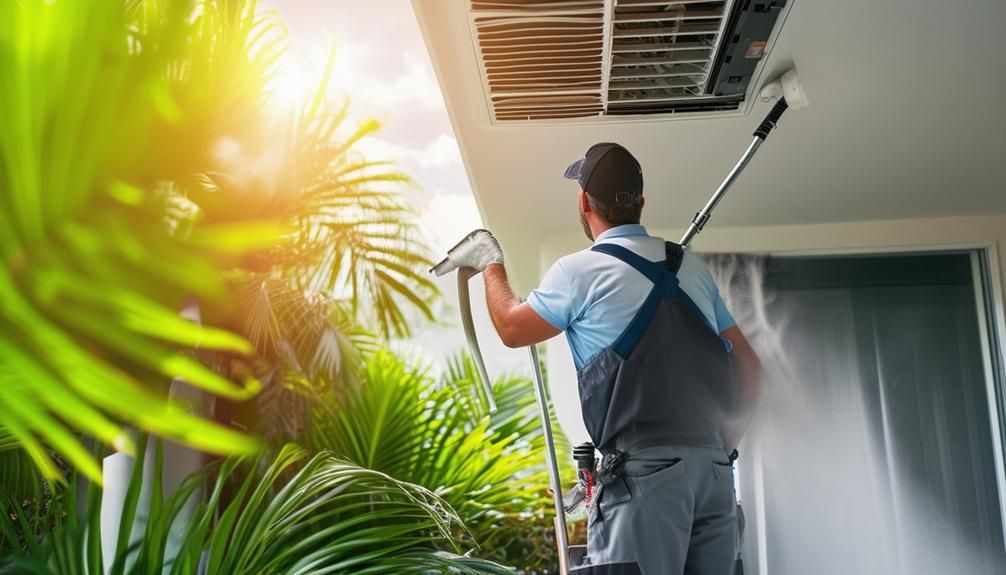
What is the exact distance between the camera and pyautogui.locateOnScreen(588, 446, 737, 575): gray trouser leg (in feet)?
5.13

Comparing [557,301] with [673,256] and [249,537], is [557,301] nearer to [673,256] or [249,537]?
[673,256]

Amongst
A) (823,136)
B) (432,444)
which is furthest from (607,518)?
(432,444)

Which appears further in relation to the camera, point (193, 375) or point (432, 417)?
point (432, 417)

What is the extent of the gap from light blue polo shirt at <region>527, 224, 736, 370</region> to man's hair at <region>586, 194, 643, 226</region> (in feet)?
0.20

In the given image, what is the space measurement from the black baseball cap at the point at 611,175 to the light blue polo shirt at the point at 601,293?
9 centimetres

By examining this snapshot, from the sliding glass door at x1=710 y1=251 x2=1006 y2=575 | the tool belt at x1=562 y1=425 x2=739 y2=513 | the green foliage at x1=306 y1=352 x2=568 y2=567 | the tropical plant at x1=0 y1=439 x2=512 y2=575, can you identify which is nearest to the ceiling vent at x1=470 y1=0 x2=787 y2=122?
the tool belt at x1=562 y1=425 x2=739 y2=513

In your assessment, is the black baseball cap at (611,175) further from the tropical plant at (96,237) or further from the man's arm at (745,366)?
the tropical plant at (96,237)

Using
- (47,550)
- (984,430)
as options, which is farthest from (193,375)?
(984,430)

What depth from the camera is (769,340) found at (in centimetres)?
366

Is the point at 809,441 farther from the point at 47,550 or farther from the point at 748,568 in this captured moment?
the point at 47,550

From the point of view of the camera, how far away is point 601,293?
1675 millimetres

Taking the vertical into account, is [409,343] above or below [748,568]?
above

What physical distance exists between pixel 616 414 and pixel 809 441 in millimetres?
2190

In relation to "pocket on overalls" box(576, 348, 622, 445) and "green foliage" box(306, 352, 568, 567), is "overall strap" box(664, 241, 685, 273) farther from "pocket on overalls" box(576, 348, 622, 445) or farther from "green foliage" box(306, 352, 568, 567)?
"green foliage" box(306, 352, 568, 567)
